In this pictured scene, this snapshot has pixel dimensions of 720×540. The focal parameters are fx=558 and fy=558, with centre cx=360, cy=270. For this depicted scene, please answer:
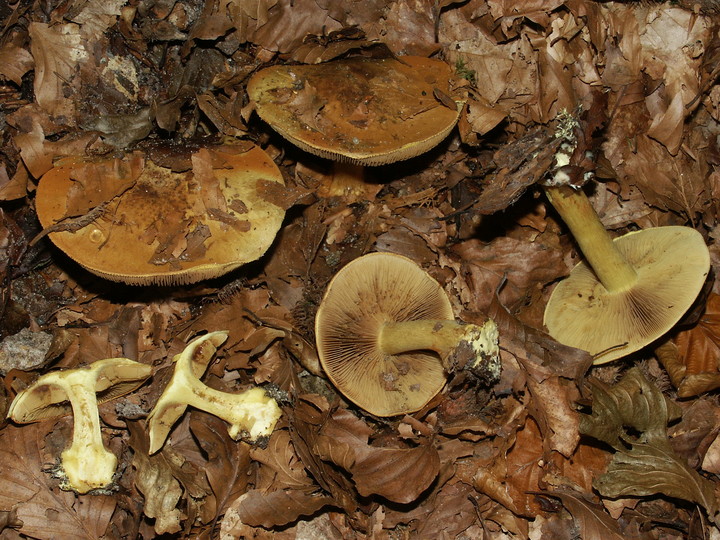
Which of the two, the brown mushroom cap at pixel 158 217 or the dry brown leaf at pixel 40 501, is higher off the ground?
the brown mushroom cap at pixel 158 217

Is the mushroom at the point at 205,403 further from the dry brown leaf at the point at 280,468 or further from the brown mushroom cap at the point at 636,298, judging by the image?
the brown mushroom cap at the point at 636,298

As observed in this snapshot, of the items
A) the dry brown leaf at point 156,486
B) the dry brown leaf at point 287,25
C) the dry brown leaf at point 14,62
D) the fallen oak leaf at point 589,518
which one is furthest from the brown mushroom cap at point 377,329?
the dry brown leaf at point 14,62

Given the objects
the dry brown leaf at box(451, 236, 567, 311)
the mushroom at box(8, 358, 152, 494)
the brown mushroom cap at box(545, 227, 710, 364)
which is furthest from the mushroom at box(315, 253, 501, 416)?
the mushroom at box(8, 358, 152, 494)

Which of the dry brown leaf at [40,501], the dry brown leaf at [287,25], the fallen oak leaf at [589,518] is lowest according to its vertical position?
the dry brown leaf at [40,501]

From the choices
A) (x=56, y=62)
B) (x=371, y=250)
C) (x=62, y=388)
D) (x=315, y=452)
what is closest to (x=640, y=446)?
(x=315, y=452)

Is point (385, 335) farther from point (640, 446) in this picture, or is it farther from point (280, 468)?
point (640, 446)

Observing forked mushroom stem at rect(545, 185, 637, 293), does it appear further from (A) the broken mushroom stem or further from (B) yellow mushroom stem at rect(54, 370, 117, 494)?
(B) yellow mushroom stem at rect(54, 370, 117, 494)

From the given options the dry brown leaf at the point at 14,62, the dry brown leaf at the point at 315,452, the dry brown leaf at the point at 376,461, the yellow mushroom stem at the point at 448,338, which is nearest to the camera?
the yellow mushroom stem at the point at 448,338
